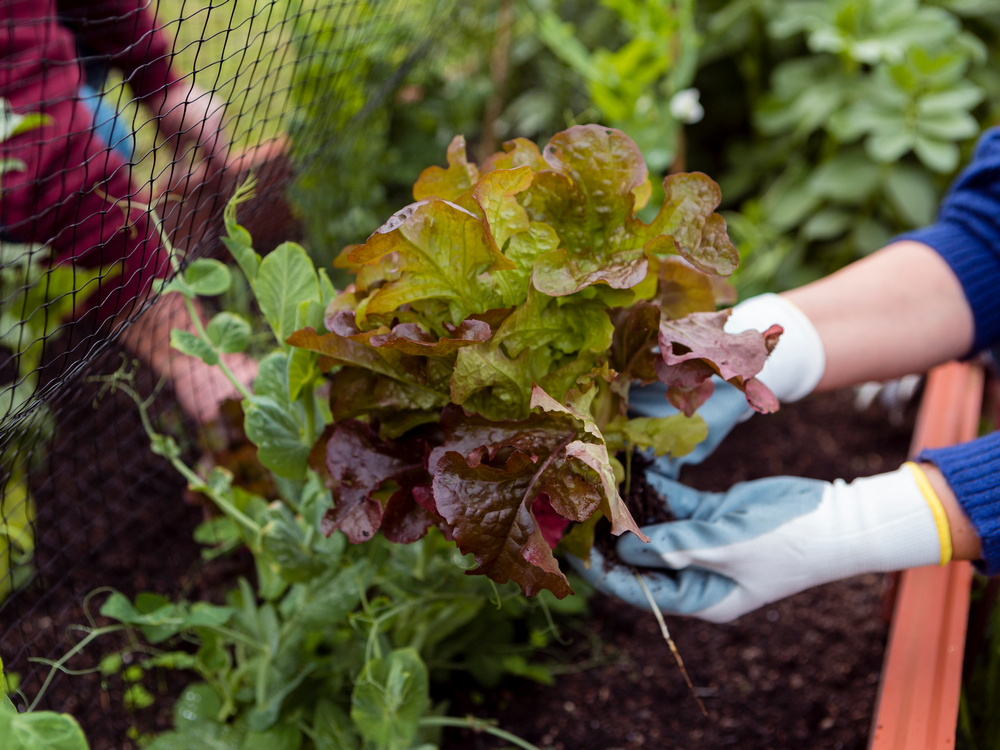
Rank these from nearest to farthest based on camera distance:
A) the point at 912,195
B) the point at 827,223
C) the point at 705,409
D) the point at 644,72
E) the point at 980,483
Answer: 1. the point at 980,483
2. the point at 705,409
3. the point at 644,72
4. the point at 912,195
5. the point at 827,223

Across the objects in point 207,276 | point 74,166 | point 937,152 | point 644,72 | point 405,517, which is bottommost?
Result: point 937,152

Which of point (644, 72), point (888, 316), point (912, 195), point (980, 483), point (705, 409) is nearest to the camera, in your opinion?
point (980, 483)

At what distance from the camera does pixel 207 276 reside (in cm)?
75

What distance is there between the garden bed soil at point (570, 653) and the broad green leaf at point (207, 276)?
21 centimetres

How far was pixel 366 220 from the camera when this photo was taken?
158 centimetres

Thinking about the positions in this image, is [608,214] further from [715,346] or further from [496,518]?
[496,518]

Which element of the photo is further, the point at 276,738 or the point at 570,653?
the point at 570,653

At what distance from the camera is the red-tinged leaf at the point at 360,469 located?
649 millimetres

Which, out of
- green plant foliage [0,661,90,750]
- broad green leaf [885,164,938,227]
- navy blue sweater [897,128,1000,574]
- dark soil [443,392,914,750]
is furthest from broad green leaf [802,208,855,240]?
green plant foliage [0,661,90,750]

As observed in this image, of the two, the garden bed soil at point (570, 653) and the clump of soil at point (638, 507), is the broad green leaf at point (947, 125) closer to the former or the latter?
the garden bed soil at point (570, 653)

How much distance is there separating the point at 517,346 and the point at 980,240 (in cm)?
86

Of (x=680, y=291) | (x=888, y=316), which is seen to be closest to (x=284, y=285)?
(x=680, y=291)

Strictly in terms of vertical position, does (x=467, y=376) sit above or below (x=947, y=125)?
above

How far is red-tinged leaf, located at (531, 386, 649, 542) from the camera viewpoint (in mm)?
537
